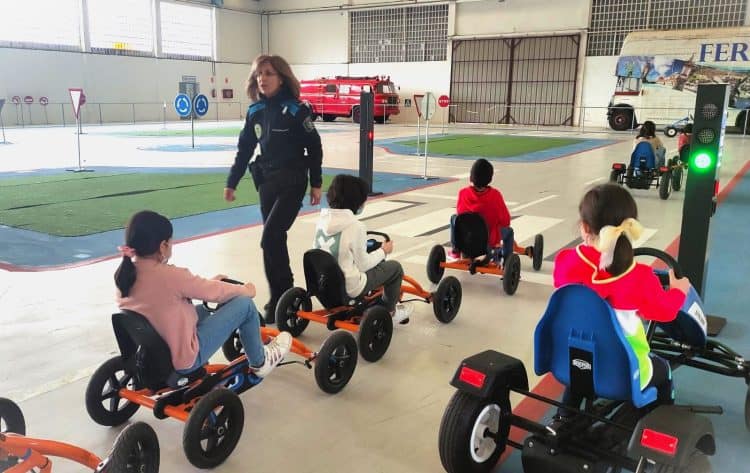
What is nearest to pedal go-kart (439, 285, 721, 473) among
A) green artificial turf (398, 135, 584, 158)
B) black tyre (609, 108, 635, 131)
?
green artificial turf (398, 135, 584, 158)

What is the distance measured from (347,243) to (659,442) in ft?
7.21

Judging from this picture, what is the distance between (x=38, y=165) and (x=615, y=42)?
1010 inches

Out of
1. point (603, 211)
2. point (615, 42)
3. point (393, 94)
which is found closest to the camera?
point (603, 211)

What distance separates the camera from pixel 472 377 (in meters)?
2.50

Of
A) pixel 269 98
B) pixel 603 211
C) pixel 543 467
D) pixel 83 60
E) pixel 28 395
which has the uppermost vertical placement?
pixel 83 60

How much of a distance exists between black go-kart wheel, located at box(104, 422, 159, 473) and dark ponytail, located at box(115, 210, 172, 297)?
22.8 inches

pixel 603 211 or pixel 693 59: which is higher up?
pixel 693 59

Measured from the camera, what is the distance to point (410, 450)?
2.88 m

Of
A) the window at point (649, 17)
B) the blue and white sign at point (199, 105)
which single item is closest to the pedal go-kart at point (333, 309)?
the blue and white sign at point (199, 105)

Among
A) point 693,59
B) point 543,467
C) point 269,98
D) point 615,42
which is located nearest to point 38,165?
point 269,98

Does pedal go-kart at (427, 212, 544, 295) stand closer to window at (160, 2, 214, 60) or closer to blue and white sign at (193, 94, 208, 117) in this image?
blue and white sign at (193, 94, 208, 117)

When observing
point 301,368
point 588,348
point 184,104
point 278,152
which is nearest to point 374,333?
point 301,368

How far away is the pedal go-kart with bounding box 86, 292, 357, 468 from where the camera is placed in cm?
258

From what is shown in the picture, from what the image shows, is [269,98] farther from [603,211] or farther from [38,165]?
[38,165]
